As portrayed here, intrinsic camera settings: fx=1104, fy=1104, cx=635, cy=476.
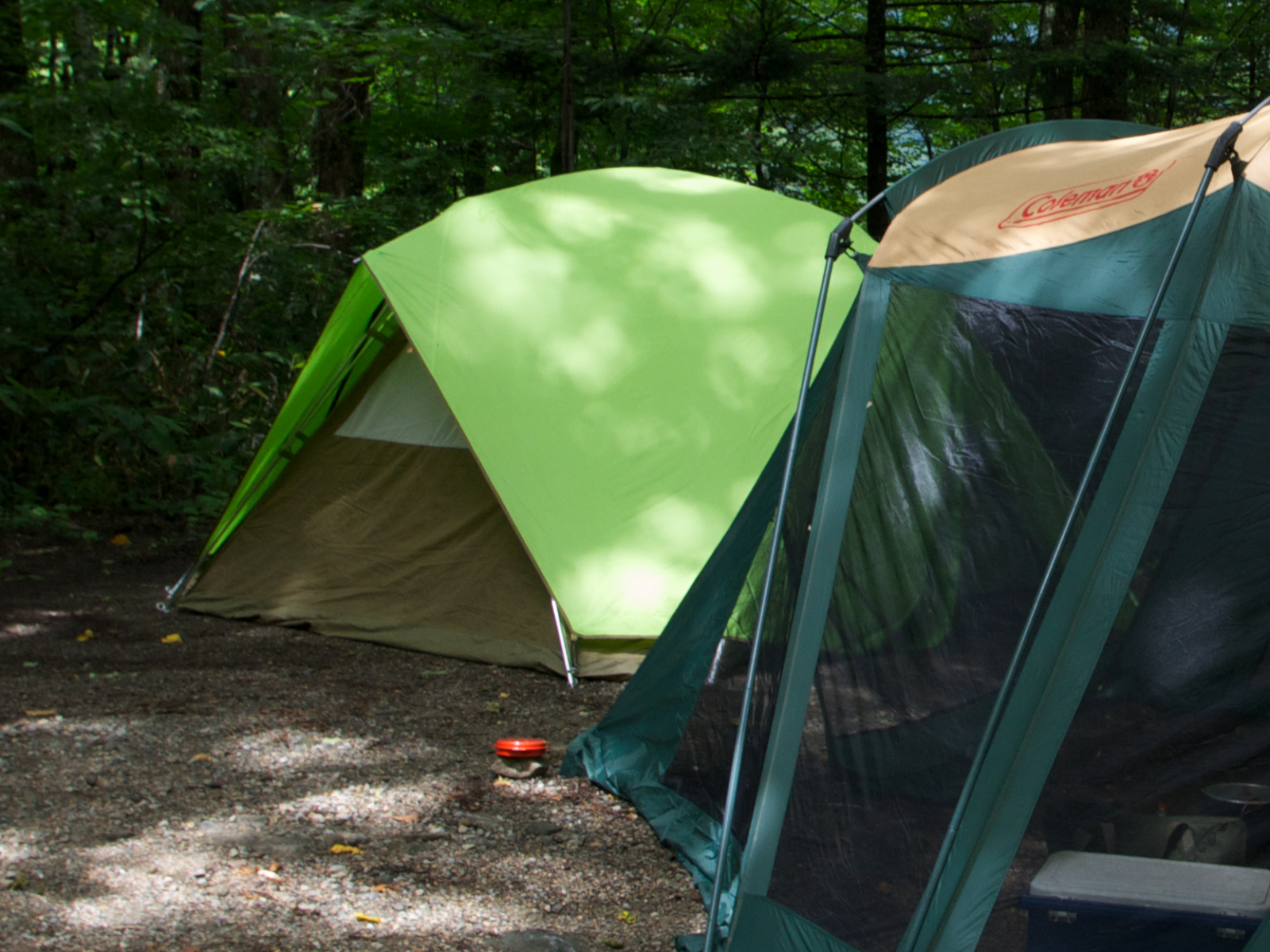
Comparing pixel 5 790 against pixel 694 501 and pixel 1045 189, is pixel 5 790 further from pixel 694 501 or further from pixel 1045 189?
pixel 1045 189

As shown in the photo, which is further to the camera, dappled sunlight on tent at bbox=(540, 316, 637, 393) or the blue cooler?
dappled sunlight on tent at bbox=(540, 316, 637, 393)

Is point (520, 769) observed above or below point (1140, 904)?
below

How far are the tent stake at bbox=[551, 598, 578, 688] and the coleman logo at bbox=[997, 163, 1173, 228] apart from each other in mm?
2625

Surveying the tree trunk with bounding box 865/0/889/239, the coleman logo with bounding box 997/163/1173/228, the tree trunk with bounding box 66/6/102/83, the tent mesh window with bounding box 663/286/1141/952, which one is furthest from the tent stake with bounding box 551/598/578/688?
the tree trunk with bounding box 865/0/889/239

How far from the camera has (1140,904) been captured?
1.87 meters

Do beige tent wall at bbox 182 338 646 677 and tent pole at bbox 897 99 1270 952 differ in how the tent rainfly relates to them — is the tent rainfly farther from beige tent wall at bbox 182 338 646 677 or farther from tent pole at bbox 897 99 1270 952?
tent pole at bbox 897 99 1270 952

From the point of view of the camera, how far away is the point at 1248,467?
196 cm

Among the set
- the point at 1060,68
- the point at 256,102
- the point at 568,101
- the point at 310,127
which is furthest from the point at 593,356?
the point at 256,102

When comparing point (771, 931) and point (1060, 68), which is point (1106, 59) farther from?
point (771, 931)

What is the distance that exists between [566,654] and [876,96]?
648 cm

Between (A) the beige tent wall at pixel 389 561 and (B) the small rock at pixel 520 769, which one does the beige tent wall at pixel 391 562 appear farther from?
(B) the small rock at pixel 520 769

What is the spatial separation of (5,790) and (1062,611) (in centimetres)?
308

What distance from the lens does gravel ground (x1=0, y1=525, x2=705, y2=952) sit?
8.73ft

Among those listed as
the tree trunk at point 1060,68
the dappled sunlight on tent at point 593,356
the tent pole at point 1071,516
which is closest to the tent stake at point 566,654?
the dappled sunlight on tent at point 593,356
